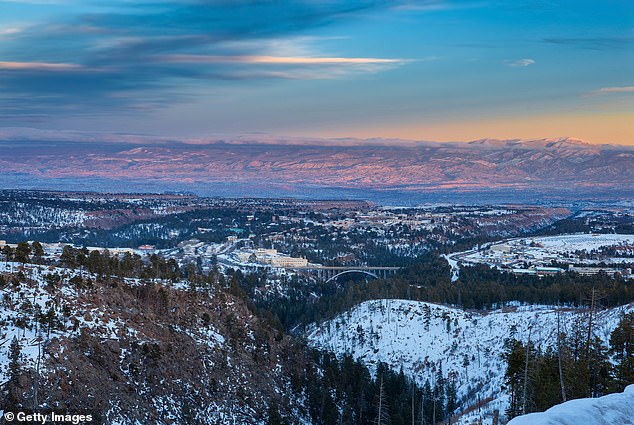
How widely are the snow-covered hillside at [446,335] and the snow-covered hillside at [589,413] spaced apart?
164 feet

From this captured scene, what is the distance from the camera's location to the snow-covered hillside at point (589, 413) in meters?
10.1

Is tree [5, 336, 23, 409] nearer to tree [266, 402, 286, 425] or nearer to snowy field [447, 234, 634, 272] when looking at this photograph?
tree [266, 402, 286, 425]

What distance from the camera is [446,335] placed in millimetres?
76688

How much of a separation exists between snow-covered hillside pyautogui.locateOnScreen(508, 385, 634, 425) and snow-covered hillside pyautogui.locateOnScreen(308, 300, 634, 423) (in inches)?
1969

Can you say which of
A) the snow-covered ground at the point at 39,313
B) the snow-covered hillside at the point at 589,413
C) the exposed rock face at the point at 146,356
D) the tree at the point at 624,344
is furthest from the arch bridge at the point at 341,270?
the snow-covered hillside at the point at 589,413

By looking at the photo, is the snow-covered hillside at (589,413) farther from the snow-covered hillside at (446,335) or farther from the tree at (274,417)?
the snow-covered hillside at (446,335)

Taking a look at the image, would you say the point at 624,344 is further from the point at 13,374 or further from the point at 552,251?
the point at 552,251

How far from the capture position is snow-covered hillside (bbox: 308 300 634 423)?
65500 mm

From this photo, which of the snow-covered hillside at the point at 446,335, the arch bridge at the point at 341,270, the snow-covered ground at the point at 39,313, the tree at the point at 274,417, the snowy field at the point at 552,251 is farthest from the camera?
the arch bridge at the point at 341,270

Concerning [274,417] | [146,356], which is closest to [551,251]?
[274,417]

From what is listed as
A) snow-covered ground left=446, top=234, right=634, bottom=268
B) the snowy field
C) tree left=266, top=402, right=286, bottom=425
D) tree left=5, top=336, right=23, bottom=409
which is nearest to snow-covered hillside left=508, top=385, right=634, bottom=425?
tree left=5, top=336, right=23, bottom=409

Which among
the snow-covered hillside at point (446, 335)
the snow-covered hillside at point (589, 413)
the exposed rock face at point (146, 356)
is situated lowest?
the snow-covered hillside at point (446, 335)

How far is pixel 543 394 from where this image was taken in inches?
1443

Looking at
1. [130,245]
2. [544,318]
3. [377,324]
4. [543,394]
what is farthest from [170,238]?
[543,394]
